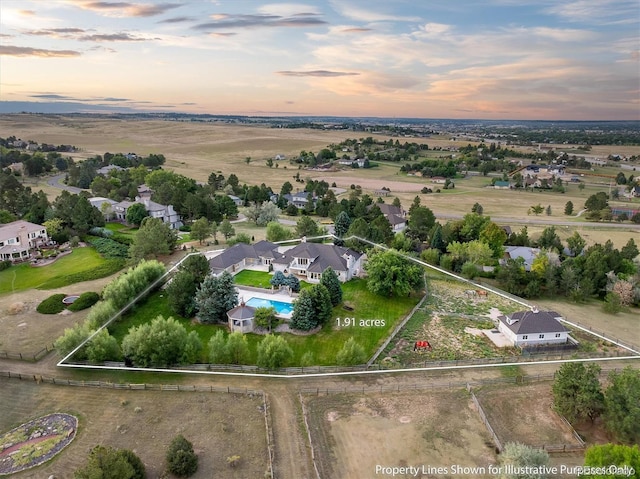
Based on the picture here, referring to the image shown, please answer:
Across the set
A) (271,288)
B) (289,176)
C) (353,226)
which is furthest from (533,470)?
(289,176)

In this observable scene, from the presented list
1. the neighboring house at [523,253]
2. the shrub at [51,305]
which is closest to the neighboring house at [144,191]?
the shrub at [51,305]

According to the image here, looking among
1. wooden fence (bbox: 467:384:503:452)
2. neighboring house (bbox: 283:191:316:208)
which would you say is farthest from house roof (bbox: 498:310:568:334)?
neighboring house (bbox: 283:191:316:208)

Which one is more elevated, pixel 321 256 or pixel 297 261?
pixel 321 256

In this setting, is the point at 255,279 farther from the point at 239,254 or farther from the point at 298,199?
the point at 298,199

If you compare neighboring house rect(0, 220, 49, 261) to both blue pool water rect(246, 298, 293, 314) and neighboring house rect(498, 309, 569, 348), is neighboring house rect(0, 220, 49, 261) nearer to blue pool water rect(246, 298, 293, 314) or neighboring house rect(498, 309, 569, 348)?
blue pool water rect(246, 298, 293, 314)

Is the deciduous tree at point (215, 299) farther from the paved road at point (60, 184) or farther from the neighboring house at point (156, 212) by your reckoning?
the paved road at point (60, 184)

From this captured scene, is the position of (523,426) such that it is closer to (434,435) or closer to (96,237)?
(434,435)

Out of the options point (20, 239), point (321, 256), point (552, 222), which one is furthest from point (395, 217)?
point (20, 239)
